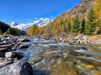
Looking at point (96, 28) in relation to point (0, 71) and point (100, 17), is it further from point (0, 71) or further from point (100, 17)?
point (0, 71)

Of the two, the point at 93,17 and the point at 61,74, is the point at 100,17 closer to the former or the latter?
the point at 93,17

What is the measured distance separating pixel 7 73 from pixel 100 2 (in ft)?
79.6

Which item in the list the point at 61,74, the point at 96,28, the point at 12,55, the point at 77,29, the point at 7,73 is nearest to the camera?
the point at 7,73

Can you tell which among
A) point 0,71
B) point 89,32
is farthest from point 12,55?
point 89,32

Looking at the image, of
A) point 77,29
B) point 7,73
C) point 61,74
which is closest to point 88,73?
point 61,74

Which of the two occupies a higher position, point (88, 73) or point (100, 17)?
point (100, 17)

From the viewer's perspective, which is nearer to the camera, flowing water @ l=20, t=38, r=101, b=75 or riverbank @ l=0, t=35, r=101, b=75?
riverbank @ l=0, t=35, r=101, b=75

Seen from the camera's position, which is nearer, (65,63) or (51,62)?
(65,63)

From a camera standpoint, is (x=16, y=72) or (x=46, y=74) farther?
(x=46, y=74)

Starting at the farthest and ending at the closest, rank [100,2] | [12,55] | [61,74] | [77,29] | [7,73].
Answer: [77,29] < [100,2] < [12,55] < [61,74] < [7,73]

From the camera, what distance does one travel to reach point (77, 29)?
27906mm

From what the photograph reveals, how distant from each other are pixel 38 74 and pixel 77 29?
1139 inches

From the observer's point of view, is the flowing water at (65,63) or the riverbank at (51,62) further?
the flowing water at (65,63)

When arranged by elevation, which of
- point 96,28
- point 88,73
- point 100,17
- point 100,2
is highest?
point 100,2
